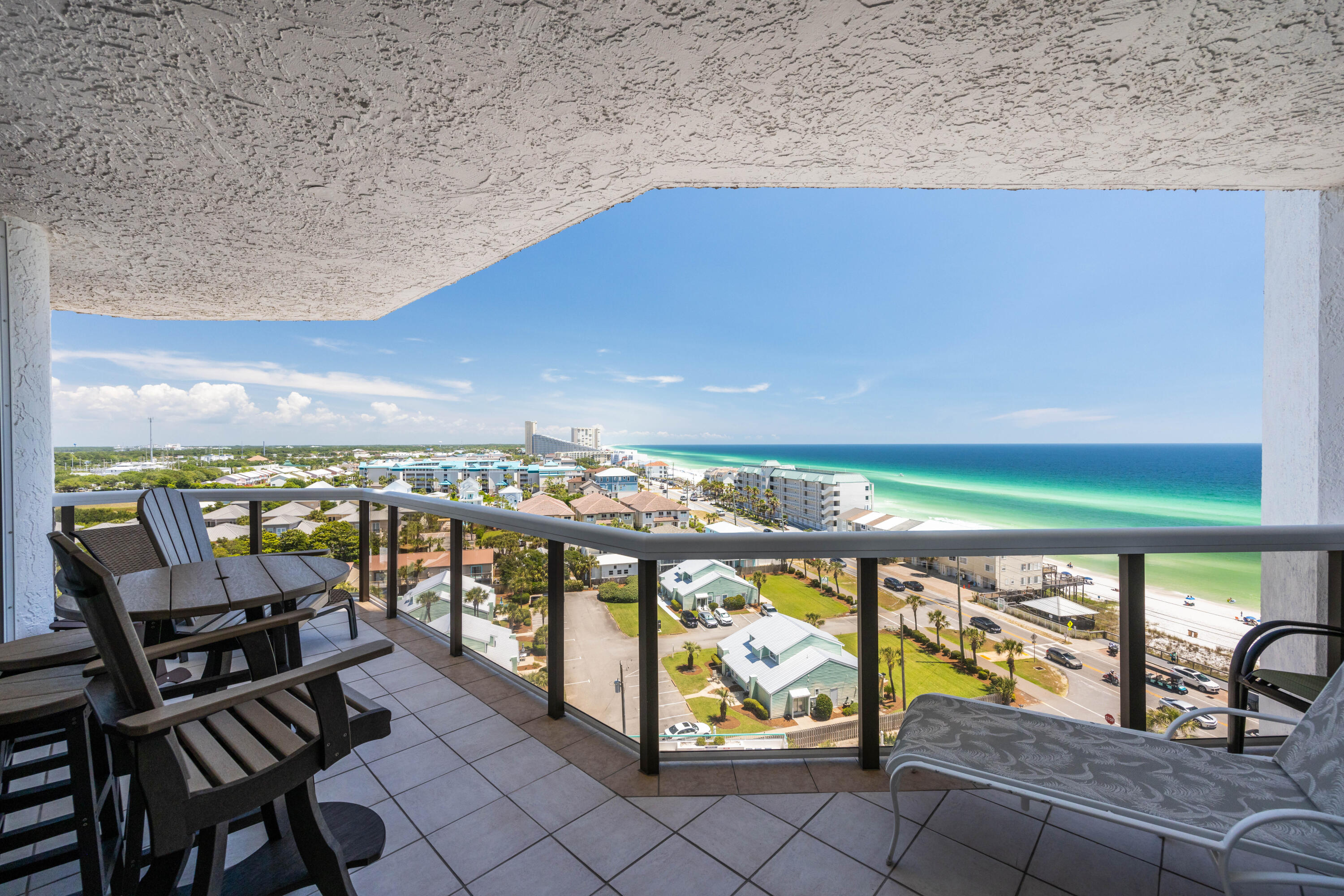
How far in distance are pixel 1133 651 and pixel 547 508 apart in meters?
2.83

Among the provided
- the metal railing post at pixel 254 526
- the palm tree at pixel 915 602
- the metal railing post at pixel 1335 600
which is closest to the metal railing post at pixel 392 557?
the metal railing post at pixel 254 526

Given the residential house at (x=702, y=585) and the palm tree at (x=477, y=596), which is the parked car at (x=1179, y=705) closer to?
the residential house at (x=702, y=585)

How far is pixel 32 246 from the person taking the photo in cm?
299

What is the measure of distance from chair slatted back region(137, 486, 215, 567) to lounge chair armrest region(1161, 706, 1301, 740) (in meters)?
4.54

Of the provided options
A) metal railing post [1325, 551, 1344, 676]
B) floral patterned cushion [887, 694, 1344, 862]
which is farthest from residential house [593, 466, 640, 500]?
metal railing post [1325, 551, 1344, 676]

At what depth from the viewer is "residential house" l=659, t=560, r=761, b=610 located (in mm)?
2119

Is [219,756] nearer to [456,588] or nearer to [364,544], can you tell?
[456,588]

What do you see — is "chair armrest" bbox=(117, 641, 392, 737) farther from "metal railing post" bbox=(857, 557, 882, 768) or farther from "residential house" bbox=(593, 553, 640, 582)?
"metal railing post" bbox=(857, 557, 882, 768)

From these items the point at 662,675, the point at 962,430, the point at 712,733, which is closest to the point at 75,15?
the point at 662,675

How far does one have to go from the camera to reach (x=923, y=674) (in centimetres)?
211

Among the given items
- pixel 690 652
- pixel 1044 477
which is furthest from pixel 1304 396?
pixel 1044 477

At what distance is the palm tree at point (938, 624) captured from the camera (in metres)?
2.06

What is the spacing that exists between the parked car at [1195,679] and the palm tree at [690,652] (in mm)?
1989

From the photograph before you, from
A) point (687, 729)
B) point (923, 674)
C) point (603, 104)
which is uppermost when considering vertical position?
point (603, 104)
